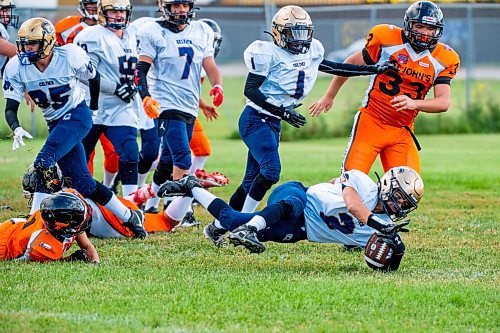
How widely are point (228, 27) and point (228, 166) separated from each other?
35.2ft

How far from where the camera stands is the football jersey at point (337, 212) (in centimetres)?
663

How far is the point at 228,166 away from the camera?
14531 millimetres

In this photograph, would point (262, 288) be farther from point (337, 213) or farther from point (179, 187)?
point (179, 187)

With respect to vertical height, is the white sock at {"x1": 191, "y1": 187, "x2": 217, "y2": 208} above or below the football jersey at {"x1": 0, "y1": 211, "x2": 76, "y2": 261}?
above

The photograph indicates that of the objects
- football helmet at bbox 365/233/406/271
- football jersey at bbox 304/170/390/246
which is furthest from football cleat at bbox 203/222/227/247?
football helmet at bbox 365/233/406/271

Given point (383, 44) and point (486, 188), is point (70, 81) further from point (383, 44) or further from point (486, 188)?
point (486, 188)

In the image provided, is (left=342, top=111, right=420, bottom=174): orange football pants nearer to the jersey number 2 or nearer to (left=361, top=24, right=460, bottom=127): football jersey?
(left=361, top=24, right=460, bottom=127): football jersey

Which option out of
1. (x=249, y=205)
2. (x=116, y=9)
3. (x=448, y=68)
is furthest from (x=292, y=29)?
(x=116, y=9)

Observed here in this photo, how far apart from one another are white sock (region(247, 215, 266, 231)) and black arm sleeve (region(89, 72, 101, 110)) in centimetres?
230

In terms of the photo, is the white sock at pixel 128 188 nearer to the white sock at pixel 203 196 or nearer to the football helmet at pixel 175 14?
the football helmet at pixel 175 14

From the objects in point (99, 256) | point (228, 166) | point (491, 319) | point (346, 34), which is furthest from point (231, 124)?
point (491, 319)

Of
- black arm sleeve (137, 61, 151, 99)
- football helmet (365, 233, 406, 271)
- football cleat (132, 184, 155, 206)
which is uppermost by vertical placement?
black arm sleeve (137, 61, 151, 99)

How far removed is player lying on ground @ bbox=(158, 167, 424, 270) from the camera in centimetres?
642

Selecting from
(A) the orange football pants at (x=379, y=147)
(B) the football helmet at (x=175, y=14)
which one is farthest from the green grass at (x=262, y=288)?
(B) the football helmet at (x=175, y=14)
